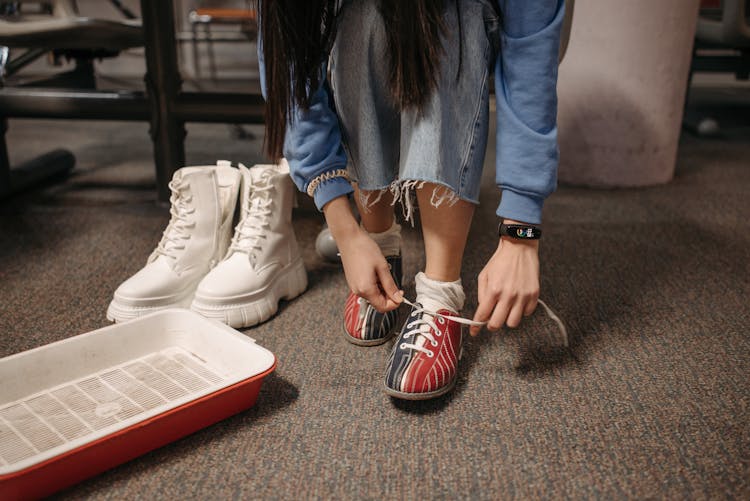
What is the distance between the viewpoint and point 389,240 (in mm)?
882

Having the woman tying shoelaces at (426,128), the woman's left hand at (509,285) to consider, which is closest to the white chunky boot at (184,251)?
the woman tying shoelaces at (426,128)

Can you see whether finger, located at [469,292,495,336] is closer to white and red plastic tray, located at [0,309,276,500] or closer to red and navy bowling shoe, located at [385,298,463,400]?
red and navy bowling shoe, located at [385,298,463,400]

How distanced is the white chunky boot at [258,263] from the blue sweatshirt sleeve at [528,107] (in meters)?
0.39

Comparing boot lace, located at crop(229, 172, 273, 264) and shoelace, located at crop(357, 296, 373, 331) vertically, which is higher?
boot lace, located at crop(229, 172, 273, 264)

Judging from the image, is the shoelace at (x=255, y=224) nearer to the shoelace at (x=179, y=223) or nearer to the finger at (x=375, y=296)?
the shoelace at (x=179, y=223)

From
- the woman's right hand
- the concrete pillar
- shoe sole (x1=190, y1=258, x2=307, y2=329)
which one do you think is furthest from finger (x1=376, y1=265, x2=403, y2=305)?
the concrete pillar

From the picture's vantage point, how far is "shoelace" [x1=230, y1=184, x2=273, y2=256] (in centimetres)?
92

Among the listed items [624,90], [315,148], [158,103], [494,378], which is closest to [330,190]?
[315,148]

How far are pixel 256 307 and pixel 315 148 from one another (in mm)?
277

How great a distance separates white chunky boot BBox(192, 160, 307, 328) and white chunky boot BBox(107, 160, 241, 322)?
0.04m

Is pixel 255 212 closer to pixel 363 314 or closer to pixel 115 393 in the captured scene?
pixel 363 314

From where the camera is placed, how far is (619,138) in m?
1.58

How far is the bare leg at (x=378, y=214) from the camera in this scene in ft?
2.79

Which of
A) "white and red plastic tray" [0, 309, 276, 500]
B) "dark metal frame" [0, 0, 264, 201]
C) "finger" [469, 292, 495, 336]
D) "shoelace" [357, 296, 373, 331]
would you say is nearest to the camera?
"white and red plastic tray" [0, 309, 276, 500]
